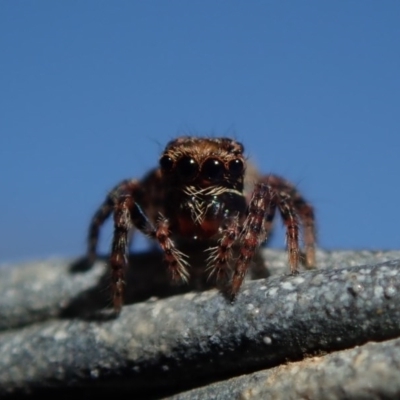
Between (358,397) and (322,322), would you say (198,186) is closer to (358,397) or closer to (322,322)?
(322,322)

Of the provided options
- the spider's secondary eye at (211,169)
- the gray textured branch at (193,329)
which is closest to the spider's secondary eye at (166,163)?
the spider's secondary eye at (211,169)

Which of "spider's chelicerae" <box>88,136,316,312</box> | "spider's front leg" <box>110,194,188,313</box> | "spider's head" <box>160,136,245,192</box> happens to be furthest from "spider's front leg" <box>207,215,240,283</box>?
"spider's head" <box>160,136,245,192</box>

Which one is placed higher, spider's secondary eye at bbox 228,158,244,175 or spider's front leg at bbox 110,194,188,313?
spider's secondary eye at bbox 228,158,244,175

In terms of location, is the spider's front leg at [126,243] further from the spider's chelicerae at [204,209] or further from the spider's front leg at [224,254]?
the spider's front leg at [224,254]

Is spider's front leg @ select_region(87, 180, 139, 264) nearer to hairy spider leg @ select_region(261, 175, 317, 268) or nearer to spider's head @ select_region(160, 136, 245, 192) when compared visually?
spider's head @ select_region(160, 136, 245, 192)

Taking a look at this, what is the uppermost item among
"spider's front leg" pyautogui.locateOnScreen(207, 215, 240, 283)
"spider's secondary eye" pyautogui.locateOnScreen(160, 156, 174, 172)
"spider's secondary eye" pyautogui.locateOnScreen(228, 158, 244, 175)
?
"spider's secondary eye" pyautogui.locateOnScreen(160, 156, 174, 172)

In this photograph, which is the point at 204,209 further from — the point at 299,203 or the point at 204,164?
the point at 299,203

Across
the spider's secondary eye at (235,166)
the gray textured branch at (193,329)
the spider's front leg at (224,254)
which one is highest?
the spider's secondary eye at (235,166)

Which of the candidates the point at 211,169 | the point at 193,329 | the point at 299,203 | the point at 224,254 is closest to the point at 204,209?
the point at 211,169
